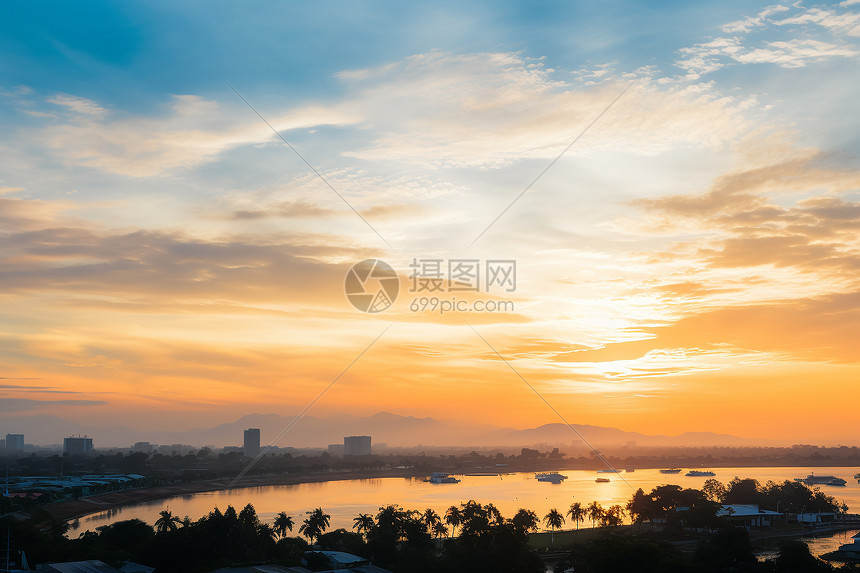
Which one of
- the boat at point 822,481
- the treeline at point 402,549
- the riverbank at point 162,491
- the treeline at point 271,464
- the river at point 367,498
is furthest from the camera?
the treeline at point 271,464

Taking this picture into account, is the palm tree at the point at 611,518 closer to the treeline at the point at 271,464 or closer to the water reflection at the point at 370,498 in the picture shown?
the water reflection at the point at 370,498

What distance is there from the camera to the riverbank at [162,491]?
65294 millimetres

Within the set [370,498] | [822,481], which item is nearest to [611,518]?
[370,498]

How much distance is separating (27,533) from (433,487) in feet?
244

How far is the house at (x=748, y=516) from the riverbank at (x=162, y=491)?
5376 cm

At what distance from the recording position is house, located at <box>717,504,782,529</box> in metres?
54.5

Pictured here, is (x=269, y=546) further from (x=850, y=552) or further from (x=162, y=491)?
(x=162, y=491)

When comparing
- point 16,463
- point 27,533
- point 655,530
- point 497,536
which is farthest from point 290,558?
point 16,463

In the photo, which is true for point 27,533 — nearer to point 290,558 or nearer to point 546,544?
point 290,558

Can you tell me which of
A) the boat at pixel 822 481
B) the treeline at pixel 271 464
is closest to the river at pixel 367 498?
the boat at pixel 822 481

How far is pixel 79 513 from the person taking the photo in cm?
6838

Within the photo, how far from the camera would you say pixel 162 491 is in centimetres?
9169

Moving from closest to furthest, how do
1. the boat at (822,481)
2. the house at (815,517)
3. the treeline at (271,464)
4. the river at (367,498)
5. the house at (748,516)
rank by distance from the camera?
the house at (748,516), the house at (815,517), the river at (367,498), the boat at (822,481), the treeline at (271,464)

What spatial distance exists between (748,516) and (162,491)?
237 ft
